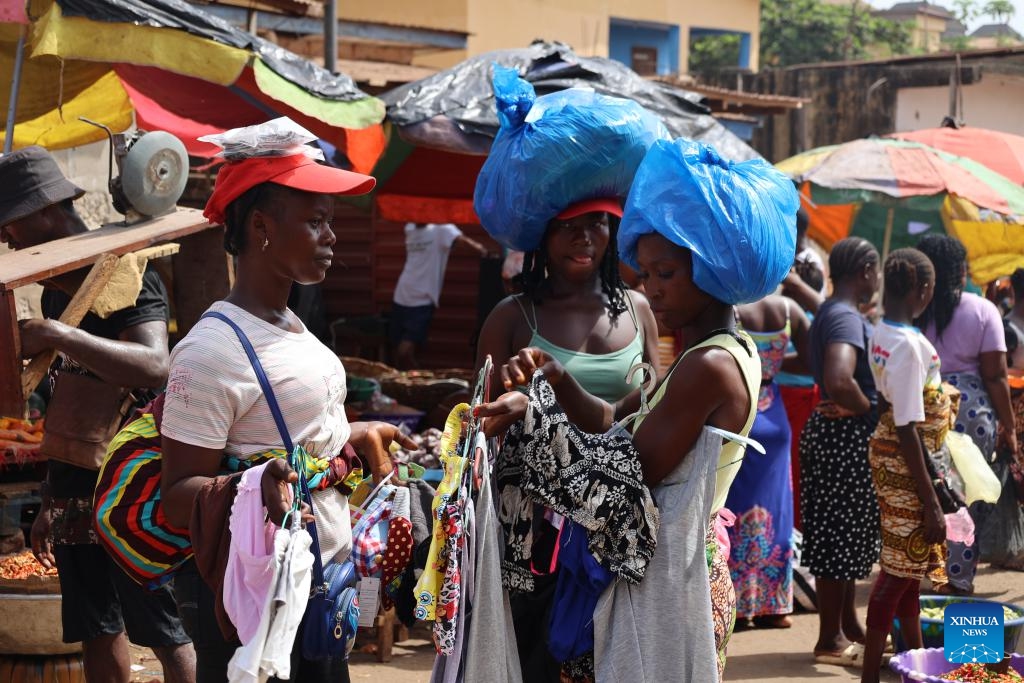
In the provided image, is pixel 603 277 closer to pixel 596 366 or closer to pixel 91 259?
pixel 596 366

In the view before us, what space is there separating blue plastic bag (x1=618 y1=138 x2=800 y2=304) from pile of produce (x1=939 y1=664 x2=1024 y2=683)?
6.44 ft

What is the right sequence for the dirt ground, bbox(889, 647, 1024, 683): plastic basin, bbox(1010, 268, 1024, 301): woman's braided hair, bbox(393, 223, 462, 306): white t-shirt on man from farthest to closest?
bbox(393, 223, 462, 306): white t-shirt on man → bbox(1010, 268, 1024, 301): woman's braided hair → the dirt ground → bbox(889, 647, 1024, 683): plastic basin

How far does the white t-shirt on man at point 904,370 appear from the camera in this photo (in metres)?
5.02

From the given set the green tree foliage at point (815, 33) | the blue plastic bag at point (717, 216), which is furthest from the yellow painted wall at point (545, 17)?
the blue plastic bag at point (717, 216)

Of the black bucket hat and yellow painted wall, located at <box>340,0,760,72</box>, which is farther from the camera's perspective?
yellow painted wall, located at <box>340,0,760,72</box>

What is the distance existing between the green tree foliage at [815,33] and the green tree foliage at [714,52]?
321cm

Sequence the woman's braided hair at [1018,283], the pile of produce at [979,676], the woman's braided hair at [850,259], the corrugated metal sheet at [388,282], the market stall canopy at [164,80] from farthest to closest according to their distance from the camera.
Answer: the corrugated metal sheet at [388,282] < the woman's braided hair at [1018,283] < the woman's braided hair at [850,259] < the market stall canopy at [164,80] < the pile of produce at [979,676]

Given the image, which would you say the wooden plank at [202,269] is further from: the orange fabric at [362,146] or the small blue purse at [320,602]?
the small blue purse at [320,602]

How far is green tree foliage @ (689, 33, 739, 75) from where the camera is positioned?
2738 centimetres

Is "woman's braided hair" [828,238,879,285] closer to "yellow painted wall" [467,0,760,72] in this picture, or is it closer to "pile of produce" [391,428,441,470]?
"pile of produce" [391,428,441,470]

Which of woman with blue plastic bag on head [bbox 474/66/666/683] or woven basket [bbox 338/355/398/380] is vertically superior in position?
woman with blue plastic bag on head [bbox 474/66/666/683]

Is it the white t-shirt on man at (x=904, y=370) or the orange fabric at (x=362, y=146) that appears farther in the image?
the orange fabric at (x=362, y=146)

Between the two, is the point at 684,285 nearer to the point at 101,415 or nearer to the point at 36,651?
the point at 101,415

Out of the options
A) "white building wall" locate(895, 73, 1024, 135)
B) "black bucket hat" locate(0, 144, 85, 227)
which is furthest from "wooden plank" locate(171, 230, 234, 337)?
"white building wall" locate(895, 73, 1024, 135)
